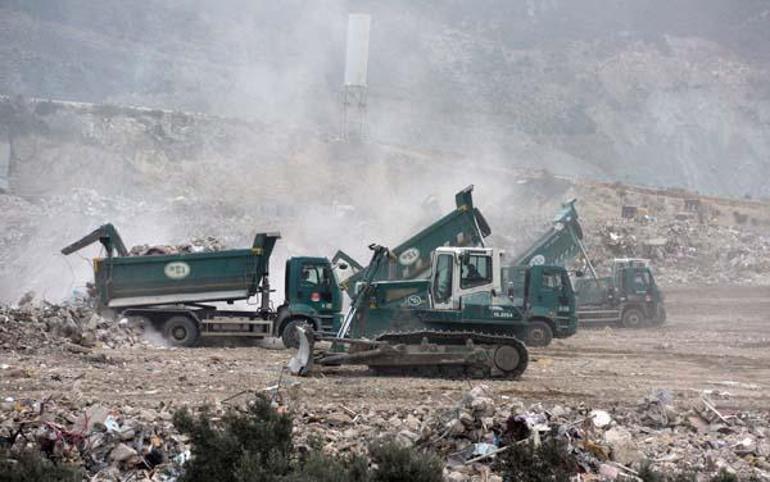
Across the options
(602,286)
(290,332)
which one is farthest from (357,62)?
(290,332)

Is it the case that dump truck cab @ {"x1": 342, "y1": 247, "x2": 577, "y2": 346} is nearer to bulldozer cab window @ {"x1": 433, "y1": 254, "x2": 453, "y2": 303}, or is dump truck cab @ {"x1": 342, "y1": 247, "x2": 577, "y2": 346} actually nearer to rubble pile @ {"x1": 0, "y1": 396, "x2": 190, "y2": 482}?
bulldozer cab window @ {"x1": 433, "y1": 254, "x2": 453, "y2": 303}

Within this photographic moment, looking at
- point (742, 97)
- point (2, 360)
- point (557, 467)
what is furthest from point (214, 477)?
point (742, 97)

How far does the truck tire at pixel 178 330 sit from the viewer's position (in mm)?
18031

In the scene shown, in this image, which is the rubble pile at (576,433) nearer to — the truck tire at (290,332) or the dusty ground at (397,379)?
the dusty ground at (397,379)

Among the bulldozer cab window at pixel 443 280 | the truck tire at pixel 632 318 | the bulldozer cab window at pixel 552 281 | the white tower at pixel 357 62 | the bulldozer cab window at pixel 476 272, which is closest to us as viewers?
the bulldozer cab window at pixel 443 280

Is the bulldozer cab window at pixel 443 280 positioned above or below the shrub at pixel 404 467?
above

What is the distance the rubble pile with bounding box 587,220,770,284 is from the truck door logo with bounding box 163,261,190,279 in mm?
20426

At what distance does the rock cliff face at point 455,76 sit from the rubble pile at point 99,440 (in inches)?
1768

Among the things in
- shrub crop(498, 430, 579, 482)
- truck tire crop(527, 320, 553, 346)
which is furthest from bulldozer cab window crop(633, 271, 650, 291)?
shrub crop(498, 430, 579, 482)

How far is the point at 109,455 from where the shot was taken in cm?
865

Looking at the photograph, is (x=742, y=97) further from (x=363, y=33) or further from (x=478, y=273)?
(x=478, y=273)

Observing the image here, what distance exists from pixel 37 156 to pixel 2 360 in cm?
2951

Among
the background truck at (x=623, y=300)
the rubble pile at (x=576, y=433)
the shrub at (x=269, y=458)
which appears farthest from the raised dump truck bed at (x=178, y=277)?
the shrub at (x=269, y=458)

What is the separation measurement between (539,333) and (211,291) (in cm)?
650
